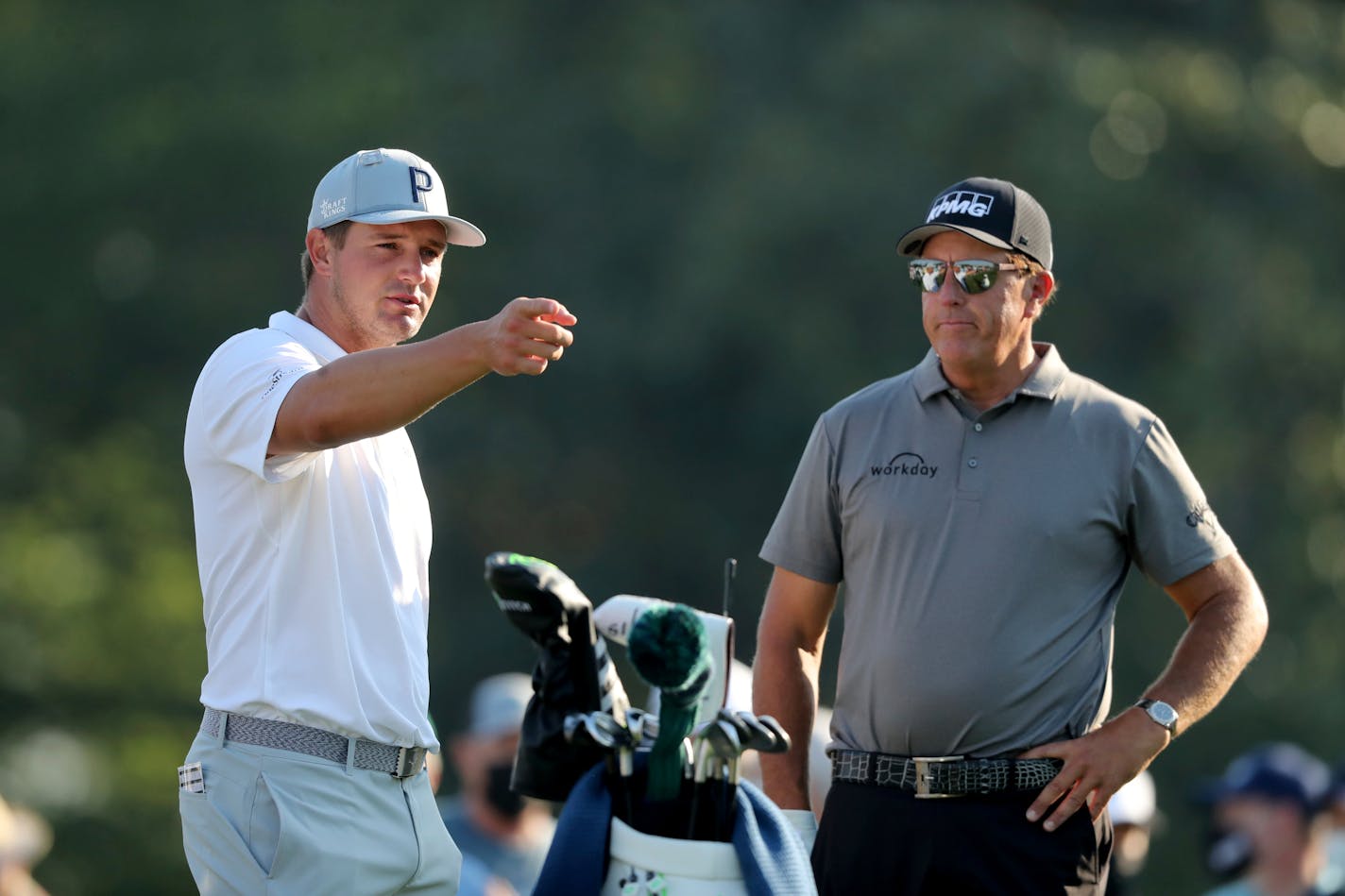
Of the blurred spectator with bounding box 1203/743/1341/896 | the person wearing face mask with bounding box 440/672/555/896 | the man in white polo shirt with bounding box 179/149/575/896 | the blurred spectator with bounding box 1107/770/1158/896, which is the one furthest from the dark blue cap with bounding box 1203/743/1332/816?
the man in white polo shirt with bounding box 179/149/575/896

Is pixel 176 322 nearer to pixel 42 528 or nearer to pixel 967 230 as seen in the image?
pixel 42 528

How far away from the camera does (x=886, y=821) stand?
4.87m

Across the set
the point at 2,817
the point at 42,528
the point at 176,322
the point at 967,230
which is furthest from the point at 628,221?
the point at 967,230

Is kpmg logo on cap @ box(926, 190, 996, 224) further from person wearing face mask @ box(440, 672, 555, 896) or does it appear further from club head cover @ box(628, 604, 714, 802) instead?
person wearing face mask @ box(440, 672, 555, 896)

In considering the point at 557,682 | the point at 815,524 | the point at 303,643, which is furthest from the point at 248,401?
the point at 815,524

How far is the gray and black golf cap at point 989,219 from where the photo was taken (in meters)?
5.08

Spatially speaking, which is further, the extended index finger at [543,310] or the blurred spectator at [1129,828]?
the blurred spectator at [1129,828]

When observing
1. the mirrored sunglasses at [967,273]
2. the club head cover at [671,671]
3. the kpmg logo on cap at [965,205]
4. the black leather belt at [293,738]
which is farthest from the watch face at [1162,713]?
the black leather belt at [293,738]

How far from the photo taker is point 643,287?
1834cm

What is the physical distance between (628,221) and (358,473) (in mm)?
14633

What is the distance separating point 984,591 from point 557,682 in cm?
145

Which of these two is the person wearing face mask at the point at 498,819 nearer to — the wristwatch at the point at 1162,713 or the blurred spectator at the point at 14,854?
the blurred spectator at the point at 14,854

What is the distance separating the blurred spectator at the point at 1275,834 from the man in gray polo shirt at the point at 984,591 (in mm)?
2788

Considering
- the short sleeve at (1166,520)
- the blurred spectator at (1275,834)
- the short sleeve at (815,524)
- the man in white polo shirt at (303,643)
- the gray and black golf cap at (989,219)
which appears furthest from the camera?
the blurred spectator at (1275,834)
